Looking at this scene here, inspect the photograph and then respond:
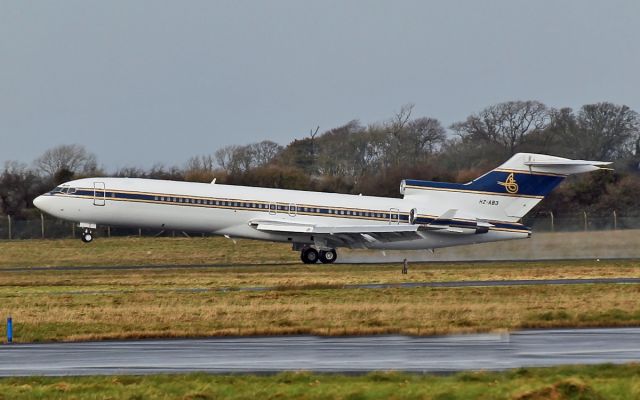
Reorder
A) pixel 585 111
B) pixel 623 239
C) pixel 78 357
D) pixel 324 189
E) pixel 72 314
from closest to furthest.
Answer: pixel 78 357, pixel 72 314, pixel 623 239, pixel 324 189, pixel 585 111

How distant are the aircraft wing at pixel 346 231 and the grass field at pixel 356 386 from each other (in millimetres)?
31757

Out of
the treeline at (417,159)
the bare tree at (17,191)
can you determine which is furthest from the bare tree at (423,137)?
the bare tree at (17,191)

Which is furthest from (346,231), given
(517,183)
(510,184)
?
(517,183)

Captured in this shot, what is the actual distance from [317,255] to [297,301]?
19.7m

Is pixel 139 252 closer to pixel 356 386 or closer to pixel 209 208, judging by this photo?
pixel 209 208

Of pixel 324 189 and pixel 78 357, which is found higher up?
pixel 324 189

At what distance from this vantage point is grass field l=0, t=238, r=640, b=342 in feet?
79.4

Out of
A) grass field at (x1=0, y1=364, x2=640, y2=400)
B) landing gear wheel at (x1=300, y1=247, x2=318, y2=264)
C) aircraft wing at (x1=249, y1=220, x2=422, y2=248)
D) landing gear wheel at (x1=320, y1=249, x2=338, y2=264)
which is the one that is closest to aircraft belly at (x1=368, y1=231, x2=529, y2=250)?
aircraft wing at (x1=249, y1=220, x2=422, y2=248)

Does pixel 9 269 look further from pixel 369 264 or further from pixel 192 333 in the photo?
pixel 192 333

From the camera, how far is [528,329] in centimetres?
2330

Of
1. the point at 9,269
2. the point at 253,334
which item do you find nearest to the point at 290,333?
the point at 253,334

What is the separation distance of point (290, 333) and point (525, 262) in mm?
27758

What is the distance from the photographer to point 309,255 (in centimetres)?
5016

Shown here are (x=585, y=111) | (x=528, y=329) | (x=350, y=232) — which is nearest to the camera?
(x=528, y=329)
